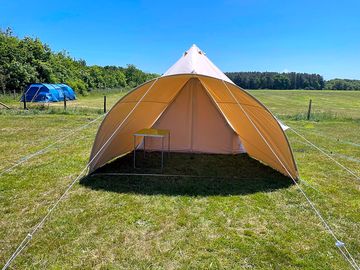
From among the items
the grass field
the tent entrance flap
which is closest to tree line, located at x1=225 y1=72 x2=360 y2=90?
the tent entrance flap

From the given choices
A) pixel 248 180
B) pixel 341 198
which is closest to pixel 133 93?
pixel 248 180

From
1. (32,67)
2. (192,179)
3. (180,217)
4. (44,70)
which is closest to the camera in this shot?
(180,217)

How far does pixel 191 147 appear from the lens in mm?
6582

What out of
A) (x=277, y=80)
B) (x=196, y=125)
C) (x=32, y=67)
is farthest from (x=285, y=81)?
(x=196, y=125)

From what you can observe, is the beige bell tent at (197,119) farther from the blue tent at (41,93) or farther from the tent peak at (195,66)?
the blue tent at (41,93)

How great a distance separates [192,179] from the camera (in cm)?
486

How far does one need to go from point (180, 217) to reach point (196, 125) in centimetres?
315

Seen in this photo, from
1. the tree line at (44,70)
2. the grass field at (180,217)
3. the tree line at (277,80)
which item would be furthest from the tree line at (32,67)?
the tree line at (277,80)

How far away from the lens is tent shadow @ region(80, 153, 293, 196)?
437 centimetres

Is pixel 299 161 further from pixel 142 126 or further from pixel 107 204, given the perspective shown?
pixel 107 204

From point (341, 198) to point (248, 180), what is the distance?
1.31m

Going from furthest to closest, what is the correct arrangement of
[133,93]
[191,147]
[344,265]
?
[191,147] < [133,93] < [344,265]

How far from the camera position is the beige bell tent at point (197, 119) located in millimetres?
4758

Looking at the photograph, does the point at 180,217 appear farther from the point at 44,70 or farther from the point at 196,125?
the point at 44,70
